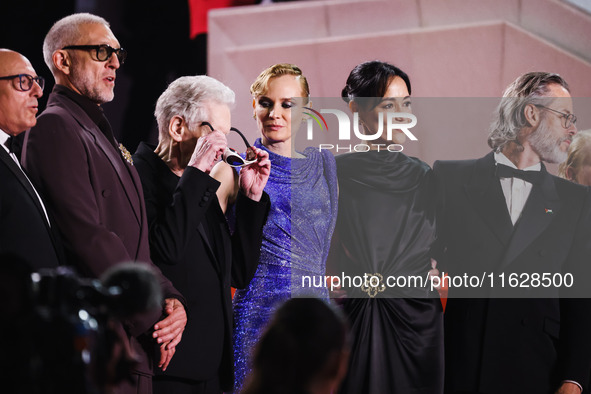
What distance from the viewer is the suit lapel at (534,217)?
3561 mm

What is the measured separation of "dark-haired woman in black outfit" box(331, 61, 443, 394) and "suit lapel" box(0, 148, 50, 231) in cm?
145

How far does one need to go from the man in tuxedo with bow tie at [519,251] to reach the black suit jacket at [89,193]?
1363 mm

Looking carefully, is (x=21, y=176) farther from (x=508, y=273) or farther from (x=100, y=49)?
(x=508, y=273)

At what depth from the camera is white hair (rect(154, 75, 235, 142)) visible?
3367 millimetres

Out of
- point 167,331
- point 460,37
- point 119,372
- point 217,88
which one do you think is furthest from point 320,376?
point 460,37

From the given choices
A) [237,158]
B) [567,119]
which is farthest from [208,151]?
[567,119]

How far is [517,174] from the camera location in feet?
11.9

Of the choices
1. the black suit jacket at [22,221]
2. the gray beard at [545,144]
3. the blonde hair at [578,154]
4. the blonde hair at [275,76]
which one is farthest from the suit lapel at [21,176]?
the blonde hair at [578,154]

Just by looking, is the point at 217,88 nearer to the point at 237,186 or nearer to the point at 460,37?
the point at 237,186

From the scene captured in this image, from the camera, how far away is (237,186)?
11.7ft

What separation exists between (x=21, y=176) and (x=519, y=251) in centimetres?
215

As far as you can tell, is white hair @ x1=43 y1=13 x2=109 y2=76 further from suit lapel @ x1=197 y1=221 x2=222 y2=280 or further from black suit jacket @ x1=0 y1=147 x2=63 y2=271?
suit lapel @ x1=197 y1=221 x2=222 y2=280
